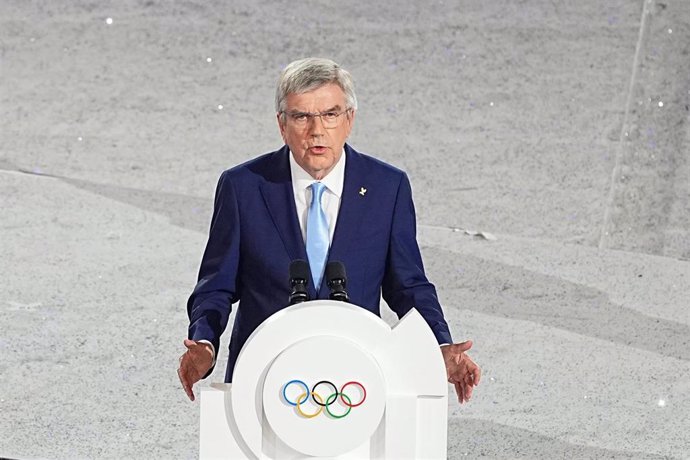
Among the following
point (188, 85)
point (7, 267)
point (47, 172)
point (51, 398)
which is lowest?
point (51, 398)

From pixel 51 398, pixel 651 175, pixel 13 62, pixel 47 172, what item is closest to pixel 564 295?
pixel 651 175

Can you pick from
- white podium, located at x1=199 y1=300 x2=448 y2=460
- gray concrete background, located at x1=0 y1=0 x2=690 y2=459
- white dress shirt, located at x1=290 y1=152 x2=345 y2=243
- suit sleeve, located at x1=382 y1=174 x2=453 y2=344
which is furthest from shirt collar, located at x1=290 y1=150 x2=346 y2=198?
gray concrete background, located at x1=0 y1=0 x2=690 y2=459

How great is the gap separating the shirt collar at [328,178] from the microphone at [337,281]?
0.99 ft

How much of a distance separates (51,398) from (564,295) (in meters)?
2.32

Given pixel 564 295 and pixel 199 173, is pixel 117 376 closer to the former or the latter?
pixel 564 295

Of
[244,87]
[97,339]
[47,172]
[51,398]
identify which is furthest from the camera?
[244,87]

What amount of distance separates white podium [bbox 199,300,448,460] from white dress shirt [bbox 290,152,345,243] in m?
0.45

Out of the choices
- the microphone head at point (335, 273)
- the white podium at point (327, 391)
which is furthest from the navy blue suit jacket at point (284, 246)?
the white podium at point (327, 391)

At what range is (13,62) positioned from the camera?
8.38 m

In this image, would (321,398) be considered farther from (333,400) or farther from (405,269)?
(405,269)

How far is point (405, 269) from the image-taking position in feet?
7.52

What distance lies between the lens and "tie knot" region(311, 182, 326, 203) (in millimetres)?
2219

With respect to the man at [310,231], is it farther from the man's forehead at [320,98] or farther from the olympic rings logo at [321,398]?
the olympic rings logo at [321,398]

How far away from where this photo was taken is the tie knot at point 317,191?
2.22 meters
